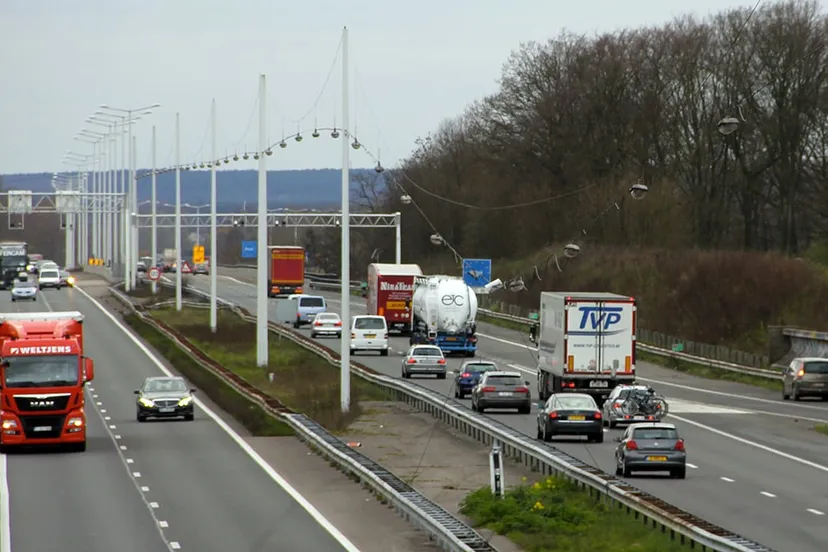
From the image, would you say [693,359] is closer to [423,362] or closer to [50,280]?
[423,362]

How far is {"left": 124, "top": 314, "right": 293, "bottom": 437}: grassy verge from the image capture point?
45.6m

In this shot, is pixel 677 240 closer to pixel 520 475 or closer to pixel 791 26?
pixel 791 26

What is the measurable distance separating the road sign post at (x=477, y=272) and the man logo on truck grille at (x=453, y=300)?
596 centimetres

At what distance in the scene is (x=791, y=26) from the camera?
89875 mm

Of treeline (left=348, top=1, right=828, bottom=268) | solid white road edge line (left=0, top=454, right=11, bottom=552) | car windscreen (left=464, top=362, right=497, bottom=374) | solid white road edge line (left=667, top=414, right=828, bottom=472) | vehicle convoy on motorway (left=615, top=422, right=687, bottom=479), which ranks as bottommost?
solid white road edge line (left=667, top=414, right=828, bottom=472)

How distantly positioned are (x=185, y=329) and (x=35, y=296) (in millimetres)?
29973

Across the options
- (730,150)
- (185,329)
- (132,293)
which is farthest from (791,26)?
(132,293)

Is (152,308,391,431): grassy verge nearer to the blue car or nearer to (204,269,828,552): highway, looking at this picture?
the blue car

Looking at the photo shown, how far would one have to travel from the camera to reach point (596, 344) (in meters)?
50.2

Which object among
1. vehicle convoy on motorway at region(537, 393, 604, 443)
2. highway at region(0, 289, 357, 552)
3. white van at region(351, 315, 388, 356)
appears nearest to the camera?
highway at region(0, 289, 357, 552)

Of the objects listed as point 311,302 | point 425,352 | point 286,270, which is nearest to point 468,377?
point 425,352

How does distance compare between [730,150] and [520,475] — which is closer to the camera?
[520,475]

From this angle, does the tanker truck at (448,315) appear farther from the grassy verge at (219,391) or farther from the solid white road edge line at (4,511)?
the solid white road edge line at (4,511)

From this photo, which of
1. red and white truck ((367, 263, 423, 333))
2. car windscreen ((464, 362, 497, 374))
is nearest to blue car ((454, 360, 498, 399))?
car windscreen ((464, 362, 497, 374))
